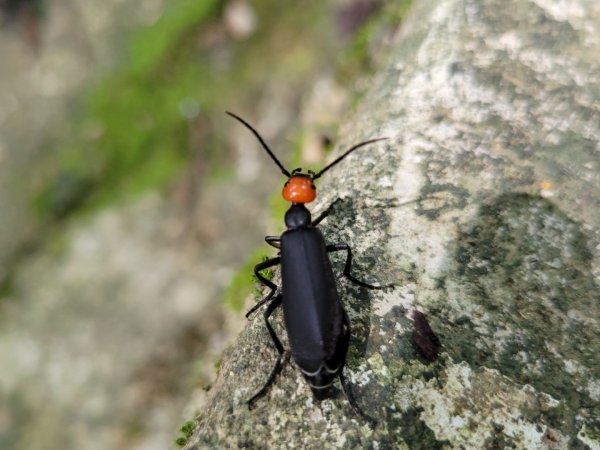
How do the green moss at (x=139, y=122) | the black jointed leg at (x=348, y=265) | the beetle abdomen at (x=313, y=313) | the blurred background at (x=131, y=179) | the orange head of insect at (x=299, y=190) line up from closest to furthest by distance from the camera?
the beetle abdomen at (x=313, y=313)
the black jointed leg at (x=348, y=265)
the orange head of insect at (x=299, y=190)
the blurred background at (x=131, y=179)
the green moss at (x=139, y=122)

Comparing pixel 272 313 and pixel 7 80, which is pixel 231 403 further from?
pixel 7 80

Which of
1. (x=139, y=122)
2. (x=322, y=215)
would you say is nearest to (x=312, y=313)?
(x=322, y=215)

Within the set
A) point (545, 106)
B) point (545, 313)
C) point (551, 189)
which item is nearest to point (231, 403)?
point (545, 313)

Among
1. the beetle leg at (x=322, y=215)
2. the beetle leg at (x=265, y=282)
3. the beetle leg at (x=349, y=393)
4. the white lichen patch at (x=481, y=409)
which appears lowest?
the white lichen patch at (x=481, y=409)

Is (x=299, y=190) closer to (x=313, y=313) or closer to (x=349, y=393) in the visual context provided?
(x=313, y=313)

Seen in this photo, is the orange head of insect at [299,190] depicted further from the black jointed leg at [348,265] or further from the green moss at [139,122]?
the green moss at [139,122]

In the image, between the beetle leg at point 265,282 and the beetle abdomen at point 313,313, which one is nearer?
the beetle abdomen at point 313,313

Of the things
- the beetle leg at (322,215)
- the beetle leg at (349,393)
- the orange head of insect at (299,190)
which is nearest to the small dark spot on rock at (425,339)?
the beetle leg at (349,393)
